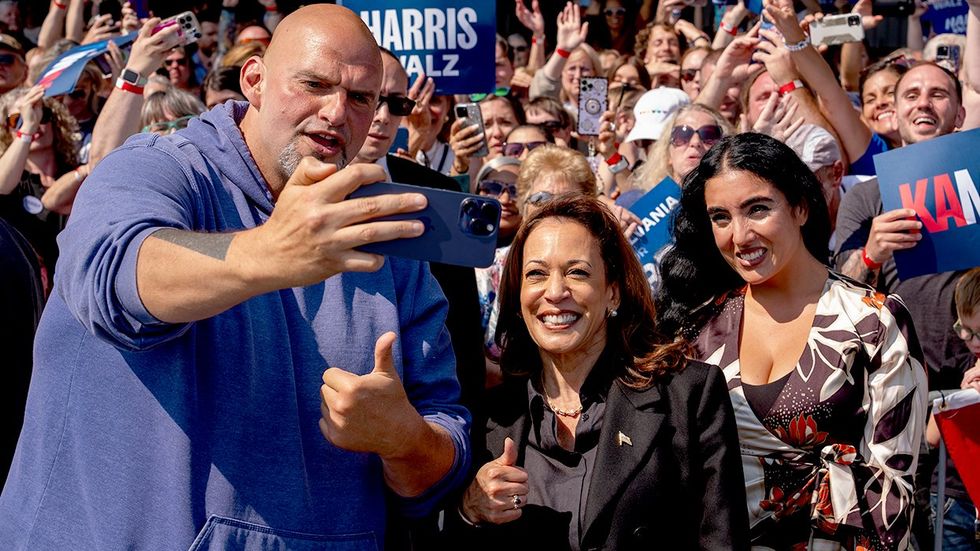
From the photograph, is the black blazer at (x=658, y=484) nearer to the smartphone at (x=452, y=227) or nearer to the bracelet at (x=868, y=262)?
the smartphone at (x=452, y=227)

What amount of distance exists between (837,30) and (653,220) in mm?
1990

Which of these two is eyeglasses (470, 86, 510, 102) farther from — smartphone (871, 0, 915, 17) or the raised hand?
smartphone (871, 0, 915, 17)

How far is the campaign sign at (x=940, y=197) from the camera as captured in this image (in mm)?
4246

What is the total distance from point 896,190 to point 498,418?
2037 mm

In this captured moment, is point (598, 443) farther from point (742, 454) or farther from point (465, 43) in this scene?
point (465, 43)

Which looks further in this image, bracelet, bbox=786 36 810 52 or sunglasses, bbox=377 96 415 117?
bracelet, bbox=786 36 810 52

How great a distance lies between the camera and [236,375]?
2.17m

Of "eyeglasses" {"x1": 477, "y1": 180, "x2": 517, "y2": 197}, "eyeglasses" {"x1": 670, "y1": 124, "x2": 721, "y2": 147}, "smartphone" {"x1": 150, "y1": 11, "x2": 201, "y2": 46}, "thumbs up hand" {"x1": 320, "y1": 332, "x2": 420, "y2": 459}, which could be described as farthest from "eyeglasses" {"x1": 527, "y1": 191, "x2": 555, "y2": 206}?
"thumbs up hand" {"x1": 320, "y1": 332, "x2": 420, "y2": 459}

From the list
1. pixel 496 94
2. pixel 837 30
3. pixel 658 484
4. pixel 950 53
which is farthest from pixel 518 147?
pixel 658 484

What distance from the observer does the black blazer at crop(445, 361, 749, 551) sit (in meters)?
3.01

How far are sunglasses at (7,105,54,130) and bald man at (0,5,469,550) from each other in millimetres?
4139

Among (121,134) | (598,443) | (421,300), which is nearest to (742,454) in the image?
(598,443)

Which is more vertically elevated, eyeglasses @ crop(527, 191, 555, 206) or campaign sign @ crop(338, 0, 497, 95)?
campaign sign @ crop(338, 0, 497, 95)

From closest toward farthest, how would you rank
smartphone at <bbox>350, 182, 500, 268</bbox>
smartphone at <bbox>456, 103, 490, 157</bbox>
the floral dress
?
smartphone at <bbox>350, 182, 500, 268</bbox> < the floral dress < smartphone at <bbox>456, 103, 490, 157</bbox>
